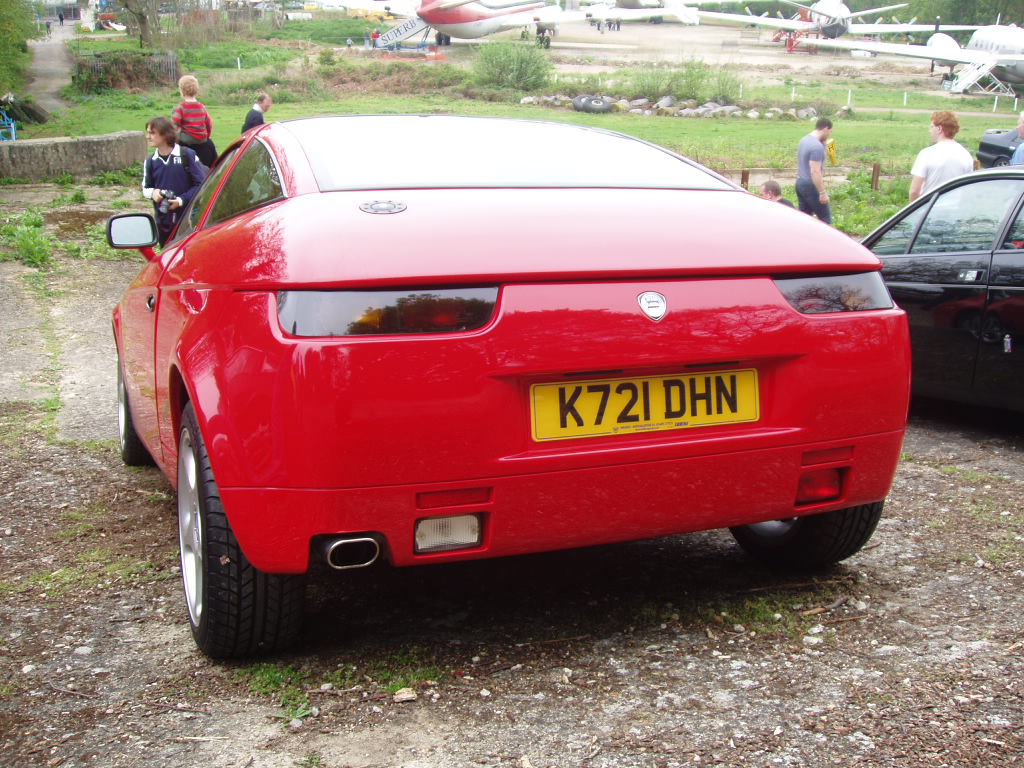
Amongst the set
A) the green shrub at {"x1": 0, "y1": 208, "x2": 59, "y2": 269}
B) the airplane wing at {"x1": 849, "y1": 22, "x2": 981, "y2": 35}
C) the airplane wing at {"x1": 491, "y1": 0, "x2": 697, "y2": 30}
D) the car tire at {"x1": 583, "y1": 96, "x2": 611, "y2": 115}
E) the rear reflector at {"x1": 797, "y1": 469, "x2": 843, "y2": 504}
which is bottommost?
the car tire at {"x1": 583, "y1": 96, "x2": 611, "y2": 115}

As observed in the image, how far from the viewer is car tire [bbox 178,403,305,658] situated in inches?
107

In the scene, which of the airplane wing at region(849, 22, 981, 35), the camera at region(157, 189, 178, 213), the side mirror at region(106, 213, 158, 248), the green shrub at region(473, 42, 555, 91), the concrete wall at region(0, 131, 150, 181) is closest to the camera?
the side mirror at region(106, 213, 158, 248)

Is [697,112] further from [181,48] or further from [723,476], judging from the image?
[723,476]

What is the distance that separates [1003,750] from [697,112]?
5729 centimetres

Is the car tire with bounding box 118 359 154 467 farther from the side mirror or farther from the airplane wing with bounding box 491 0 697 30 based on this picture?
the airplane wing with bounding box 491 0 697 30

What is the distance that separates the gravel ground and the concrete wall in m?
16.1

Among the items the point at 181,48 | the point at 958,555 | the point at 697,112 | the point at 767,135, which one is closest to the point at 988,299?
the point at 958,555

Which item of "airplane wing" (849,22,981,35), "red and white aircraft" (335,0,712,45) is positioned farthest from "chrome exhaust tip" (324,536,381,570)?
"red and white aircraft" (335,0,712,45)

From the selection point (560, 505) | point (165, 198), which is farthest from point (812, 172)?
point (560, 505)

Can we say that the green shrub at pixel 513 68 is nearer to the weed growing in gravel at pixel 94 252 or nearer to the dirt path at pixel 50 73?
the dirt path at pixel 50 73

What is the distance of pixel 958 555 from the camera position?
366cm

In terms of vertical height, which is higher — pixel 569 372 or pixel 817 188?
pixel 569 372

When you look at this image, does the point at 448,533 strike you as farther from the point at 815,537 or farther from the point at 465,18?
the point at 465,18

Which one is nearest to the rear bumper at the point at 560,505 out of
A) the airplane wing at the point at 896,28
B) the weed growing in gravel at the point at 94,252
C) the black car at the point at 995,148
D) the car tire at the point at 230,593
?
the car tire at the point at 230,593
